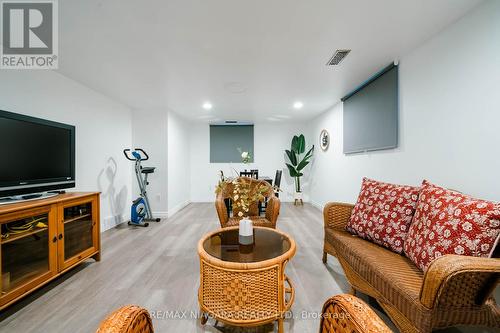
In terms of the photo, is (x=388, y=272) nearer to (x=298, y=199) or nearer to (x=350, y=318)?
(x=350, y=318)

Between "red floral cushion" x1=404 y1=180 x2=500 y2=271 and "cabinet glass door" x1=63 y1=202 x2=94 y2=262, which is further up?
"red floral cushion" x1=404 y1=180 x2=500 y2=271

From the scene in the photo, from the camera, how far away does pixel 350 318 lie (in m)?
0.47

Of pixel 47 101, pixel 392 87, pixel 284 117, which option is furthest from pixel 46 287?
pixel 284 117

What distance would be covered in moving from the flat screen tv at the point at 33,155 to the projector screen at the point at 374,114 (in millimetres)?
3729

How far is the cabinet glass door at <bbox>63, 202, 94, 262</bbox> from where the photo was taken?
73.9 inches

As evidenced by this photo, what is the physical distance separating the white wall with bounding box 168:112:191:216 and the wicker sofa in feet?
12.6

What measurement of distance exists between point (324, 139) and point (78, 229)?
173 inches

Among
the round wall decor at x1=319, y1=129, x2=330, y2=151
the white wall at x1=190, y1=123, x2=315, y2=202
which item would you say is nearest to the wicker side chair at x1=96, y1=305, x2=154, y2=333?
the round wall decor at x1=319, y1=129, x2=330, y2=151

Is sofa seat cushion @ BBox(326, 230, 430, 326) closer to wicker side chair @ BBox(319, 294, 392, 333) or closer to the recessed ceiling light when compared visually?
wicker side chair @ BBox(319, 294, 392, 333)

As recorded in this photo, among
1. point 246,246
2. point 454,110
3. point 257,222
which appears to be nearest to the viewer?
point 246,246
